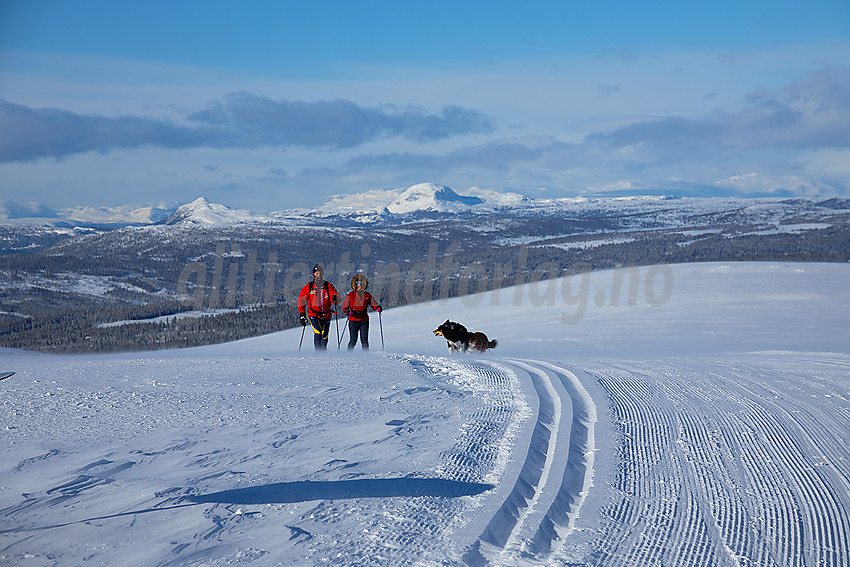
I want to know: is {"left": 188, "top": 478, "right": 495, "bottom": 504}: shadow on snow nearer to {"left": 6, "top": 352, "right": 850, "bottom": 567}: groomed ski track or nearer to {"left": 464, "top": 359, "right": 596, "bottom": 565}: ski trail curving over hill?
{"left": 6, "top": 352, "right": 850, "bottom": 567}: groomed ski track

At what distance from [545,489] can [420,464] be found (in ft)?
2.90

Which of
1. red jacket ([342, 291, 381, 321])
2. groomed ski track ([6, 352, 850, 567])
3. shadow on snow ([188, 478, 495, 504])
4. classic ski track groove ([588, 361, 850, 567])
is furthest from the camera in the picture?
red jacket ([342, 291, 381, 321])

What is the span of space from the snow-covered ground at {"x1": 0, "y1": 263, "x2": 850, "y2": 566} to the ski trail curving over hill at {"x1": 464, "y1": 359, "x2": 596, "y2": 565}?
2 cm

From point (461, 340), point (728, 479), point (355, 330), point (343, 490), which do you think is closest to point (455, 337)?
point (461, 340)

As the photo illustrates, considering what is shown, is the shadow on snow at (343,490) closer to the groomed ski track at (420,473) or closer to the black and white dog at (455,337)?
the groomed ski track at (420,473)

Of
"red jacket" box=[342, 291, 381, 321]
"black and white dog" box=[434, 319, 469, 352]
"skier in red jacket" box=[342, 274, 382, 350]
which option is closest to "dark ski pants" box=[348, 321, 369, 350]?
"skier in red jacket" box=[342, 274, 382, 350]

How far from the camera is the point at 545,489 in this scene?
370 cm

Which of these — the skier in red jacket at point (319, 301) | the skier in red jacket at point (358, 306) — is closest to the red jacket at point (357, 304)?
the skier in red jacket at point (358, 306)

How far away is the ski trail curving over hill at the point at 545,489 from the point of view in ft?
9.77

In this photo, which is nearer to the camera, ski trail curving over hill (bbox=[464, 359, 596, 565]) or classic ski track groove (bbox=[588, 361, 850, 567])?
ski trail curving over hill (bbox=[464, 359, 596, 565])

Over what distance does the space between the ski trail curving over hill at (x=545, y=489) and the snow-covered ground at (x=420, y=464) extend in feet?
0.05

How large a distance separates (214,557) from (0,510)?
1.46 m

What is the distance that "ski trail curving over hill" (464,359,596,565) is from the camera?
117 inches

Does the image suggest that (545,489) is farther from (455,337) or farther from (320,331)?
(320,331)
